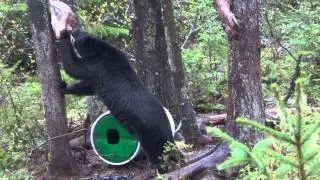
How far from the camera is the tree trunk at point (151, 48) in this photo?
804 centimetres

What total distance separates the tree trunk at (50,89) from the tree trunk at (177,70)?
2289mm

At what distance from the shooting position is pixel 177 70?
28.9ft

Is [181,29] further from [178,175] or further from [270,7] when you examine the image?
[178,175]

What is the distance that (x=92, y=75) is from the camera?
23.5ft

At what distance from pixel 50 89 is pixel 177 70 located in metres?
2.67

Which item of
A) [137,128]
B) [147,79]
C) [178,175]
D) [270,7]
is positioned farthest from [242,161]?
[270,7]

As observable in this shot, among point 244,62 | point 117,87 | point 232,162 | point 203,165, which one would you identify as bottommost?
point 203,165

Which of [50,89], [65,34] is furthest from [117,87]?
[65,34]

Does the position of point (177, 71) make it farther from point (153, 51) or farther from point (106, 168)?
point (106, 168)

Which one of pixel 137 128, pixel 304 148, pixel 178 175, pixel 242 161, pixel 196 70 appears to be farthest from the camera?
pixel 196 70

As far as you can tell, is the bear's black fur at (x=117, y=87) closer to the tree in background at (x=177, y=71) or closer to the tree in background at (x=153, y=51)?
the tree in background at (x=153, y=51)

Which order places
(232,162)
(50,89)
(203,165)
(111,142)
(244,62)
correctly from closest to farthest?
(232,162) < (244,62) < (203,165) < (50,89) < (111,142)

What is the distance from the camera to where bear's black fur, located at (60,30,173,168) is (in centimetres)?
685

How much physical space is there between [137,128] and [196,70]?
4.96m
